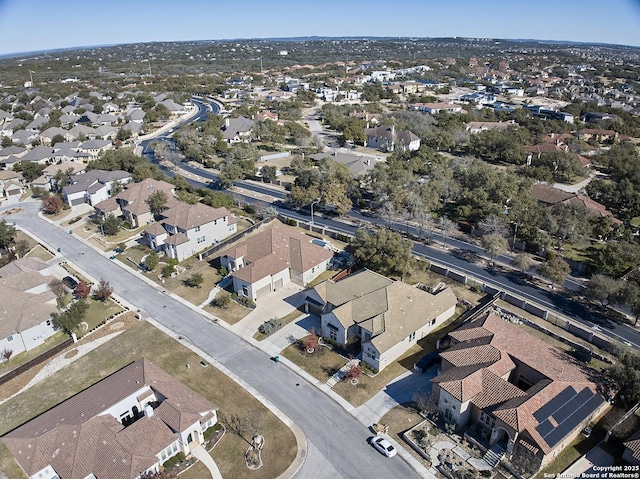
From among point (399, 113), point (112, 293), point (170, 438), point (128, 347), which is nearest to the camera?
point (170, 438)

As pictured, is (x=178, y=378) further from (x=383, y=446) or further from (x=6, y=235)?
(x=6, y=235)

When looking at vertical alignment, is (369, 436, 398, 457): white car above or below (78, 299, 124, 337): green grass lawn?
above

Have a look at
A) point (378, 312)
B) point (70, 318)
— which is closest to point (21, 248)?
point (70, 318)

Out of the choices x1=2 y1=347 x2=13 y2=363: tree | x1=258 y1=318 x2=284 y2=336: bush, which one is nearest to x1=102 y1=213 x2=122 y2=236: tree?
x1=2 y1=347 x2=13 y2=363: tree

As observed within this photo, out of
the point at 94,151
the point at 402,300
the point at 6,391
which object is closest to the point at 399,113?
the point at 94,151

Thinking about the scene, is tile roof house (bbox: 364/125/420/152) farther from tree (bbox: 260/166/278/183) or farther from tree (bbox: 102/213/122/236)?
tree (bbox: 102/213/122/236)

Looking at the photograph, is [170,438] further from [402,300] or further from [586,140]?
[586,140]
